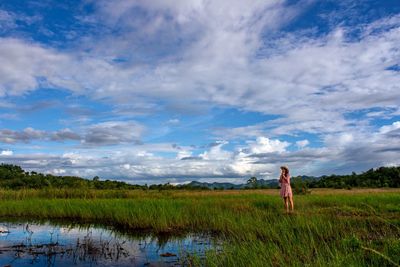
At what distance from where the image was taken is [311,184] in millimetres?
45219

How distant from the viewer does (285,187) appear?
54.0 ft

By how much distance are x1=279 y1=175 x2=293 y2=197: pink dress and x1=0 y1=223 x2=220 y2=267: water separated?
5167mm

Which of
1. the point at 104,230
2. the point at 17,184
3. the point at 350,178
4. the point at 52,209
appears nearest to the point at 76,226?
the point at 104,230

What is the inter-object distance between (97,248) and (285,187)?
28.5 ft

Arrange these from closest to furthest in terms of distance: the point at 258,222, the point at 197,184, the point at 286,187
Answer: the point at 258,222 → the point at 286,187 → the point at 197,184

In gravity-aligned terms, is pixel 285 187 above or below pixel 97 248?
above

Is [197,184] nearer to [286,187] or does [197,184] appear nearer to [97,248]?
[286,187]

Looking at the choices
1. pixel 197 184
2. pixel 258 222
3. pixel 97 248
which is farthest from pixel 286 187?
pixel 197 184

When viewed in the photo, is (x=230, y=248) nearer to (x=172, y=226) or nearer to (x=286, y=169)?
(x=172, y=226)

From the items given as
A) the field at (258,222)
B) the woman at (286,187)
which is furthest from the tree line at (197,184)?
the woman at (286,187)

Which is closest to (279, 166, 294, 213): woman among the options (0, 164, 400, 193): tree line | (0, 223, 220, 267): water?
(0, 223, 220, 267): water

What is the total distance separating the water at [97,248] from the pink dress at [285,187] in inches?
203

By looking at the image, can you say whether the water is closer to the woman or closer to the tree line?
the woman

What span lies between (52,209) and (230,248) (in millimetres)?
12897
